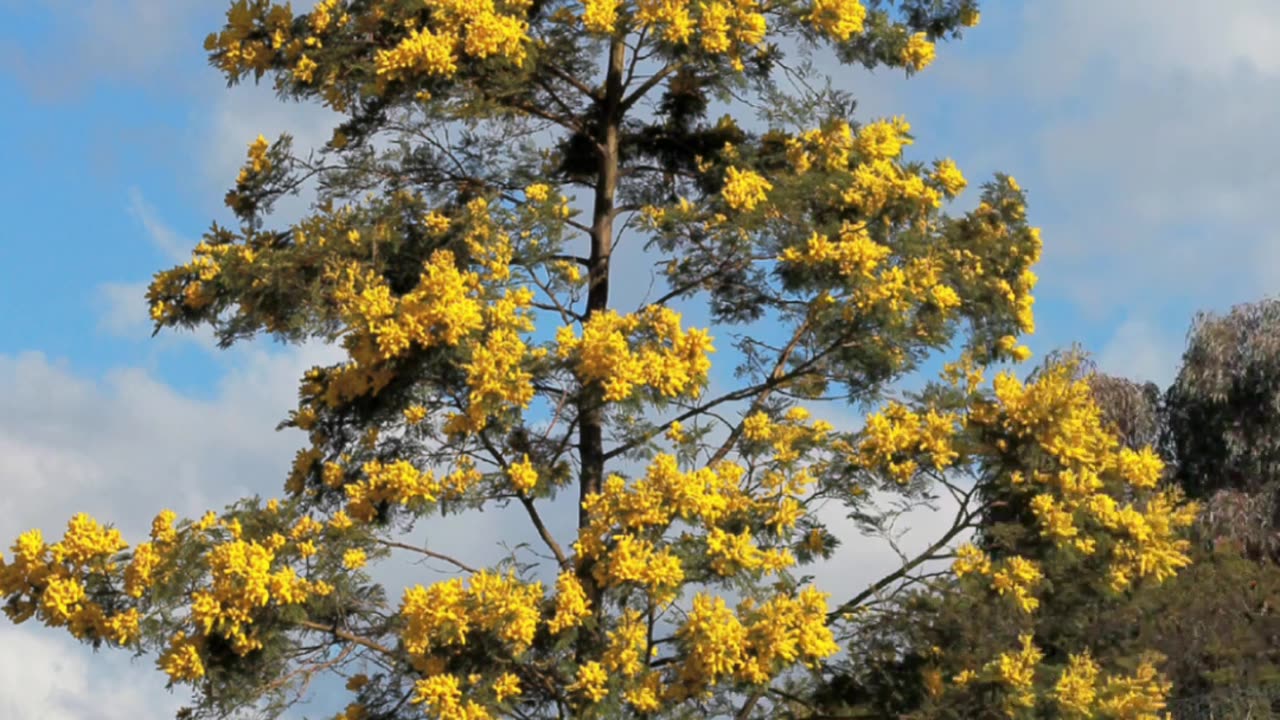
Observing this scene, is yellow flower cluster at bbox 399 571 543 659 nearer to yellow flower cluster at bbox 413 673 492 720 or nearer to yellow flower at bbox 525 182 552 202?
yellow flower cluster at bbox 413 673 492 720

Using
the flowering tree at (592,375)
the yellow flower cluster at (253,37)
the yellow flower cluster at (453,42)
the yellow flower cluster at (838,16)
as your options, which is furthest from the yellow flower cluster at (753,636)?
the yellow flower cluster at (253,37)

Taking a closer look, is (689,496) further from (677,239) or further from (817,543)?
(677,239)

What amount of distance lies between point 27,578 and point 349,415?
8.28 feet

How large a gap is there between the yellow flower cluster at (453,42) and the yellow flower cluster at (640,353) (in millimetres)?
2260

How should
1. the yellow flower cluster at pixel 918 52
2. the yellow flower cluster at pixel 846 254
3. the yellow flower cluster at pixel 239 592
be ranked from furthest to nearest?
the yellow flower cluster at pixel 918 52, the yellow flower cluster at pixel 846 254, the yellow flower cluster at pixel 239 592

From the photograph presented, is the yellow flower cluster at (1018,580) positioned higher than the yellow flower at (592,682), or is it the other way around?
the yellow flower cluster at (1018,580)

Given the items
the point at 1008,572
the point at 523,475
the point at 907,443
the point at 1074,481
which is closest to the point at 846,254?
the point at 907,443

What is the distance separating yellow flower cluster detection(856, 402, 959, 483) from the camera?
11.0m

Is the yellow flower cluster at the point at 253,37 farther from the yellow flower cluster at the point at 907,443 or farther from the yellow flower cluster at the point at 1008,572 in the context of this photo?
the yellow flower cluster at the point at 1008,572

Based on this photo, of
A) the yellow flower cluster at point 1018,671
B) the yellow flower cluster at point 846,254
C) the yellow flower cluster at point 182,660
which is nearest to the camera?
the yellow flower cluster at point 182,660

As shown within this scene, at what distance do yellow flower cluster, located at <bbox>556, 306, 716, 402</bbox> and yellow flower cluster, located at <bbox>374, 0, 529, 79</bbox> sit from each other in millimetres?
2260

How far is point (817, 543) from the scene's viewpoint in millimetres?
11383

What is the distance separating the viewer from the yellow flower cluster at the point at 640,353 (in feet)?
32.3

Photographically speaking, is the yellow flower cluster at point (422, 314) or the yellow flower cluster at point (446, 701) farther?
the yellow flower cluster at point (422, 314)
